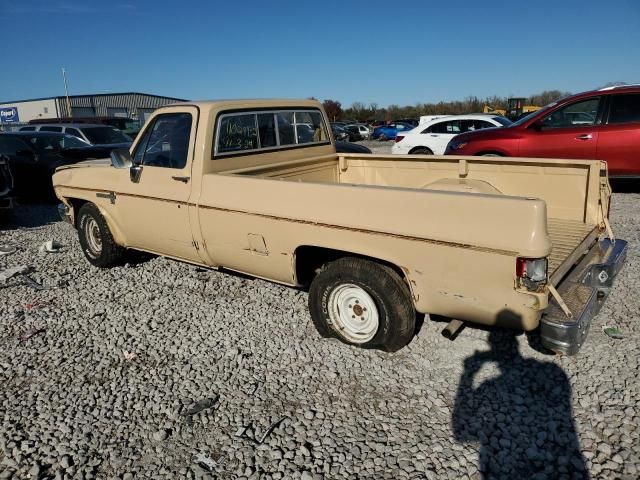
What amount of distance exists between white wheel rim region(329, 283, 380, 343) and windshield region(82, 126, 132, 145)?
10.7m

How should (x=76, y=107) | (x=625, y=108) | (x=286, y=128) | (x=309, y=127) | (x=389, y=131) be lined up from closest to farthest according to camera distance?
(x=286, y=128), (x=309, y=127), (x=625, y=108), (x=389, y=131), (x=76, y=107)

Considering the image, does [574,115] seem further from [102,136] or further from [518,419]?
Answer: [102,136]

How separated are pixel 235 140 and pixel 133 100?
54.1 meters

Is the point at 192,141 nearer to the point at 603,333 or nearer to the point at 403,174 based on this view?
the point at 403,174

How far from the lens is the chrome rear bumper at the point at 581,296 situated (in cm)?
258

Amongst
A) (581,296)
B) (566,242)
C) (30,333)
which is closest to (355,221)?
(581,296)

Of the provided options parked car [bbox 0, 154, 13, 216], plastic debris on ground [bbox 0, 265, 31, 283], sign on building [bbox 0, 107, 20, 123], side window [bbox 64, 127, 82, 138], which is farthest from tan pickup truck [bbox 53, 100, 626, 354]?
sign on building [bbox 0, 107, 20, 123]

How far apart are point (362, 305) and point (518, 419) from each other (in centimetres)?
121

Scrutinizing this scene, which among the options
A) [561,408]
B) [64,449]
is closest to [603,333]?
[561,408]

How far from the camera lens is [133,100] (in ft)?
172

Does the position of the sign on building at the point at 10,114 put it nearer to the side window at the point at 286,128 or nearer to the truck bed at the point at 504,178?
the side window at the point at 286,128

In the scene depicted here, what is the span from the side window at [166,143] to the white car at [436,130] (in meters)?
9.20

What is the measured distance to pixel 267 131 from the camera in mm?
4648

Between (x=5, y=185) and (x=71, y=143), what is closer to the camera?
(x=5, y=185)
